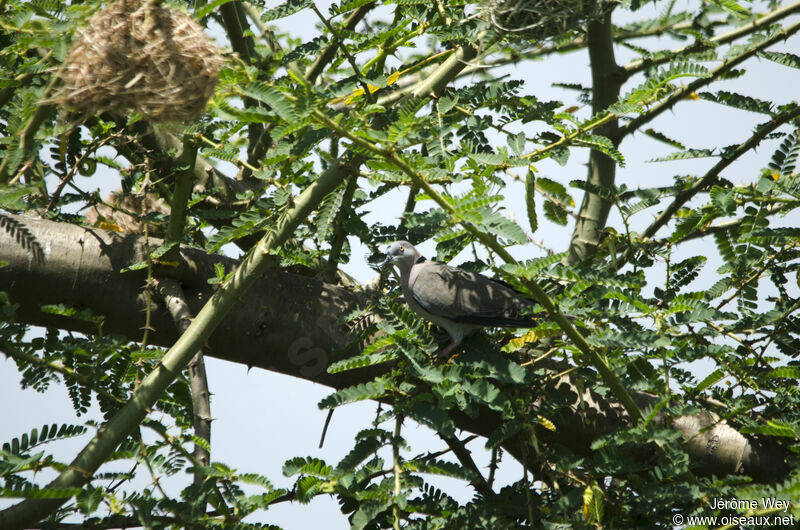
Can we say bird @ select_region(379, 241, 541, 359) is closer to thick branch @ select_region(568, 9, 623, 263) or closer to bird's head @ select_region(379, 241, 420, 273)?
bird's head @ select_region(379, 241, 420, 273)

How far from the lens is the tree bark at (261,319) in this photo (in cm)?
287

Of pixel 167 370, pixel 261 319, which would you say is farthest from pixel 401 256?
pixel 167 370

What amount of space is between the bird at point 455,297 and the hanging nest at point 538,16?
3.80ft

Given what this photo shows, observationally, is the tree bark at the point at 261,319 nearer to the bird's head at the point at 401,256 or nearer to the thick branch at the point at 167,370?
the bird's head at the point at 401,256

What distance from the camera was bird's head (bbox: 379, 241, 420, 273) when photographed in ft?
11.3

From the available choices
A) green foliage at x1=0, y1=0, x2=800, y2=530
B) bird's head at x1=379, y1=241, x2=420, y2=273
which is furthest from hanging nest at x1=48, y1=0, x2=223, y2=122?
bird's head at x1=379, y1=241, x2=420, y2=273

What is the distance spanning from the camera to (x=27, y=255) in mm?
2807

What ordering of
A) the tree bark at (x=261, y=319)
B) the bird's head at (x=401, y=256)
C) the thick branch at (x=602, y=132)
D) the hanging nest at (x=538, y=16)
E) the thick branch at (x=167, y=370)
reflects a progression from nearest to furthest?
the thick branch at (x=167, y=370)
the hanging nest at (x=538, y=16)
the tree bark at (x=261, y=319)
the bird's head at (x=401, y=256)
the thick branch at (x=602, y=132)

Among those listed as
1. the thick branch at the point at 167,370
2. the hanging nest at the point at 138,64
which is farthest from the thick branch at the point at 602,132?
the hanging nest at the point at 138,64

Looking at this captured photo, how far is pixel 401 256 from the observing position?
141 inches

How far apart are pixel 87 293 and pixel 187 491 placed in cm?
102

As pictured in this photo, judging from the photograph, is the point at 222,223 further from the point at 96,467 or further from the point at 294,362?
the point at 96,467

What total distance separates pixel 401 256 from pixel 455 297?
0.39 m

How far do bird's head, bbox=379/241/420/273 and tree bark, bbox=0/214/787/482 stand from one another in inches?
10.7
